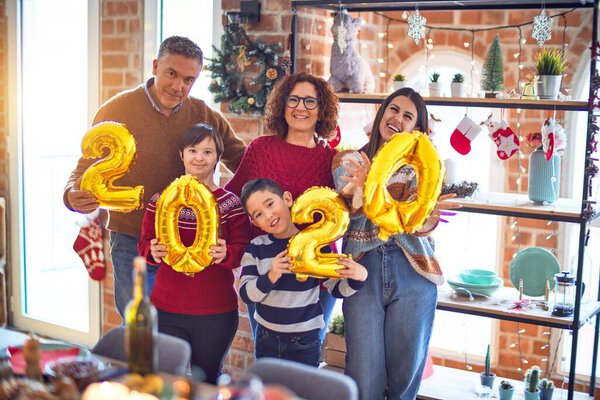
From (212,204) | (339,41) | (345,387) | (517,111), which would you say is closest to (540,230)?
(517,111)

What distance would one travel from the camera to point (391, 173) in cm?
236

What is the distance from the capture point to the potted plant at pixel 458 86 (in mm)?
3336

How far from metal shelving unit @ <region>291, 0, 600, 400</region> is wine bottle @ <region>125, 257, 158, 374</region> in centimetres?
180

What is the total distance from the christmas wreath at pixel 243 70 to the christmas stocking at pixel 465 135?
829 mm

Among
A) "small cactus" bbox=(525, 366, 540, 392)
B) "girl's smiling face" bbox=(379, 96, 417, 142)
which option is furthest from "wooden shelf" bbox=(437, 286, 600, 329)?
"girl's smiling face" bbox=(379, 96, 417, 142)

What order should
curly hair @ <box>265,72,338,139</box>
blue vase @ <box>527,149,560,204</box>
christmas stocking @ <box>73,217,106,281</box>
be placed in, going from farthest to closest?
christmas stocking @ <box>73,217,106,281</box> → blue vase @ <box>527,149,560,204</box> → curly hair @ <box>265,72,338,139</box>

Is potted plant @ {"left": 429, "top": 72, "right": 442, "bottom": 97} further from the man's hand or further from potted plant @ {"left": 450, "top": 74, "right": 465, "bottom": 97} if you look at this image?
the man's hand

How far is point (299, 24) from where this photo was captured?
3.59 meters

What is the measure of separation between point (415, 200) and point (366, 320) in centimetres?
52

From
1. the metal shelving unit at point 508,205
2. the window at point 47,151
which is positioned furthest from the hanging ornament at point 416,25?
the window at point 47,151

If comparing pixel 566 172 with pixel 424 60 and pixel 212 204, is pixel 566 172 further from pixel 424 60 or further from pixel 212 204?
pixel 212 204

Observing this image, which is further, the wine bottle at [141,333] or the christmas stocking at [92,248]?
the christmas stocking at [92,248]

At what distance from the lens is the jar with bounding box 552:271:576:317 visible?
10.5 feet

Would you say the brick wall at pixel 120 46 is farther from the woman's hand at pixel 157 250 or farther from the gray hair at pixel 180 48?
the woman's hand at pixel 157 250
